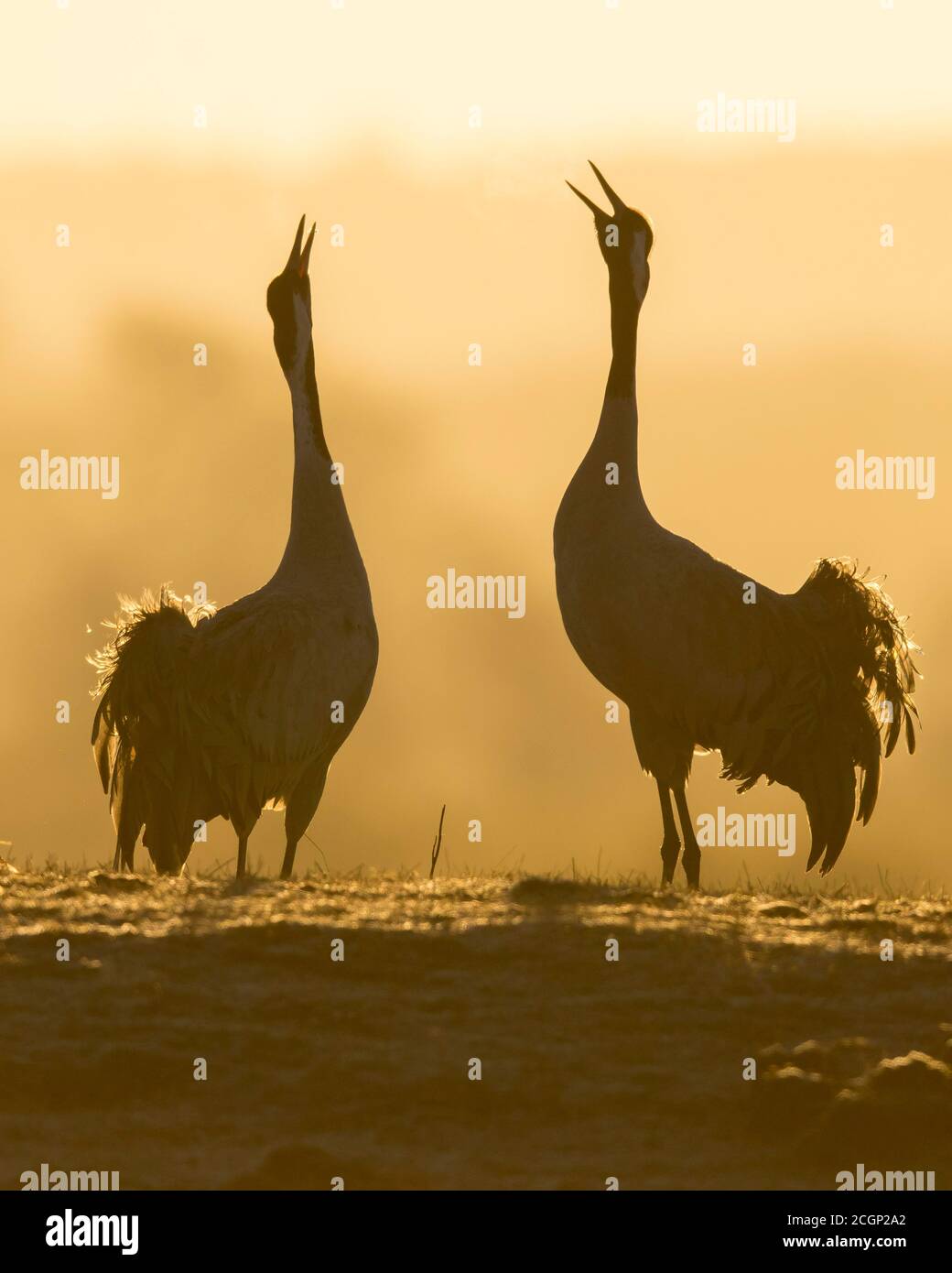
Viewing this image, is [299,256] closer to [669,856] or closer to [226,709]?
[226,709]

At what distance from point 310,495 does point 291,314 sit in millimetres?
1376

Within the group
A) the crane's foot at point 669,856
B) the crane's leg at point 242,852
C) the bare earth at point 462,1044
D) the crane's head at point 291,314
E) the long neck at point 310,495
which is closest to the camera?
the bare earth at point 462,1044

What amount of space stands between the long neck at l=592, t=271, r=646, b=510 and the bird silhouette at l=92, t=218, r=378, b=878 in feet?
6.38

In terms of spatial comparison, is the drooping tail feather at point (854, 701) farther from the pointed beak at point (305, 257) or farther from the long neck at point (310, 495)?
the pointed beak at point (305, 257)

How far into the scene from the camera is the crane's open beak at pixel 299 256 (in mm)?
14172

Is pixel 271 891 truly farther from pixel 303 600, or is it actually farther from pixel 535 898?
pixel 303 600

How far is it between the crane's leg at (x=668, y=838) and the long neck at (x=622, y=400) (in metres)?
1.88

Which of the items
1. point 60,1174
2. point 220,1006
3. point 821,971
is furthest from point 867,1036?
point 60,1174

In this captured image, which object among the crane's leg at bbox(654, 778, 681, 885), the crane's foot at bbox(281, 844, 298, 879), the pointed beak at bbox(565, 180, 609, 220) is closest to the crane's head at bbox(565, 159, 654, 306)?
the pointed beak at bbox(565, 180, 609, 220)

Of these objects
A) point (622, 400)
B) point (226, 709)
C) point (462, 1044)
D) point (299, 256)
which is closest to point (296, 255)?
point (299, 256)

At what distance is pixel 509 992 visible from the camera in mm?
9008

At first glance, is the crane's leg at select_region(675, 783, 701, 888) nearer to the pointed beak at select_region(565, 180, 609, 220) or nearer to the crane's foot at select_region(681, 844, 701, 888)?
the crane's foot at select_region(681, 844, 701, 888)

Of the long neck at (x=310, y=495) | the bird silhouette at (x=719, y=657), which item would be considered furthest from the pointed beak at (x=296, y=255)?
the bird silhouette at (x=719, y=657)

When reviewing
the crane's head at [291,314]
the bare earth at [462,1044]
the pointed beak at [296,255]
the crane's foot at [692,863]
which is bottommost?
the bare earth at [462,1044]
